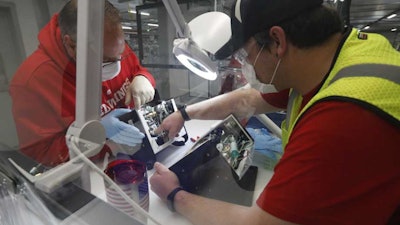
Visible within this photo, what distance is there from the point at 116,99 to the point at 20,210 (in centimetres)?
67

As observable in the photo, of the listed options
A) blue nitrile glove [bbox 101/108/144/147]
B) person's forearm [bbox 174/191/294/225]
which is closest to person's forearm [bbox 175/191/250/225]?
person's forearm [bbox 174/191/294/225]

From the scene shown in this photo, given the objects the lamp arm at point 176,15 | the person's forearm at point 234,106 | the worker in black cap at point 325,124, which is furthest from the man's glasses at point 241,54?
the person's forearm at point 234,106

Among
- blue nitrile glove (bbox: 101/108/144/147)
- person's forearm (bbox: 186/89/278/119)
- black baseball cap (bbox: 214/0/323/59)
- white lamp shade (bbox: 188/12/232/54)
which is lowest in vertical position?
person's forearm (bbox: 186/89/278/119)

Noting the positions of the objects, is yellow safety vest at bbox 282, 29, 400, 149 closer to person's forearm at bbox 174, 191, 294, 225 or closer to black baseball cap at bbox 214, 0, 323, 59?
black baseball cap at bbox 214, 0, 323, 59

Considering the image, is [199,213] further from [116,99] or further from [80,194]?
[116,99]

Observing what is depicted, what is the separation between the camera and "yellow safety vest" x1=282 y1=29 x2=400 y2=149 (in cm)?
49

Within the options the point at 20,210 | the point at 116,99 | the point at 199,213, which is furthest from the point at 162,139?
the point at 20,210

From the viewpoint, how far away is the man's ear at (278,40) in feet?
2.10

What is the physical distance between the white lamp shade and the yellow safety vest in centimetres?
34

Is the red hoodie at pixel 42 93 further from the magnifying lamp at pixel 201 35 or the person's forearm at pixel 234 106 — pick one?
the person's forearm at pixel 234 106

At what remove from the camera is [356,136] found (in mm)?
475

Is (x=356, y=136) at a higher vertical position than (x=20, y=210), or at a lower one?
higher

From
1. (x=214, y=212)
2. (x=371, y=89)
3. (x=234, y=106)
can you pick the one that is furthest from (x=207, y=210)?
(x=234, y=106)

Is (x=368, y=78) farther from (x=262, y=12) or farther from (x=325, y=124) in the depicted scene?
(x=262, y=12)
